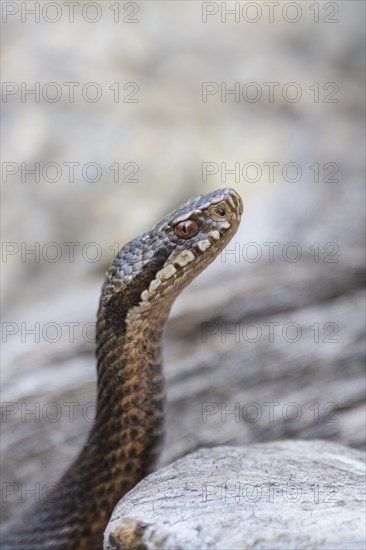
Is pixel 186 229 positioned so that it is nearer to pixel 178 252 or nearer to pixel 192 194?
pixel 178 252

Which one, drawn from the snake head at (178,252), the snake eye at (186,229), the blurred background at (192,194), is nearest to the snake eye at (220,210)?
the snake head at (178,252)

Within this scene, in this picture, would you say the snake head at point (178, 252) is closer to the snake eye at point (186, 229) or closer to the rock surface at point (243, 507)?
the snake eye at point (186, 229)

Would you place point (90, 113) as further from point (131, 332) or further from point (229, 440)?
point (131, 332)

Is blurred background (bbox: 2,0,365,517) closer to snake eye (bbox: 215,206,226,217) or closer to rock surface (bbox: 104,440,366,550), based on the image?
rock surface (bbox: 104,440,366,550)

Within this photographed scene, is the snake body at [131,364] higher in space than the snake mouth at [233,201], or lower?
lower

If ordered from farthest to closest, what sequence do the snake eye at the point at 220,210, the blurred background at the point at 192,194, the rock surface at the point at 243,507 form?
1. the blurred background at the point at 192,194
2. the snake eye at the point at 220,210
3. the rock surface at the point at 243,507

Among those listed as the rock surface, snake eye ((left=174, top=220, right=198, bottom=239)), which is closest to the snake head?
snake eye ((left=174, top=220, right=198, bottom=239))

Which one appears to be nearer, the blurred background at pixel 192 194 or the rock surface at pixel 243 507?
the rock surface at pixel 243 507
